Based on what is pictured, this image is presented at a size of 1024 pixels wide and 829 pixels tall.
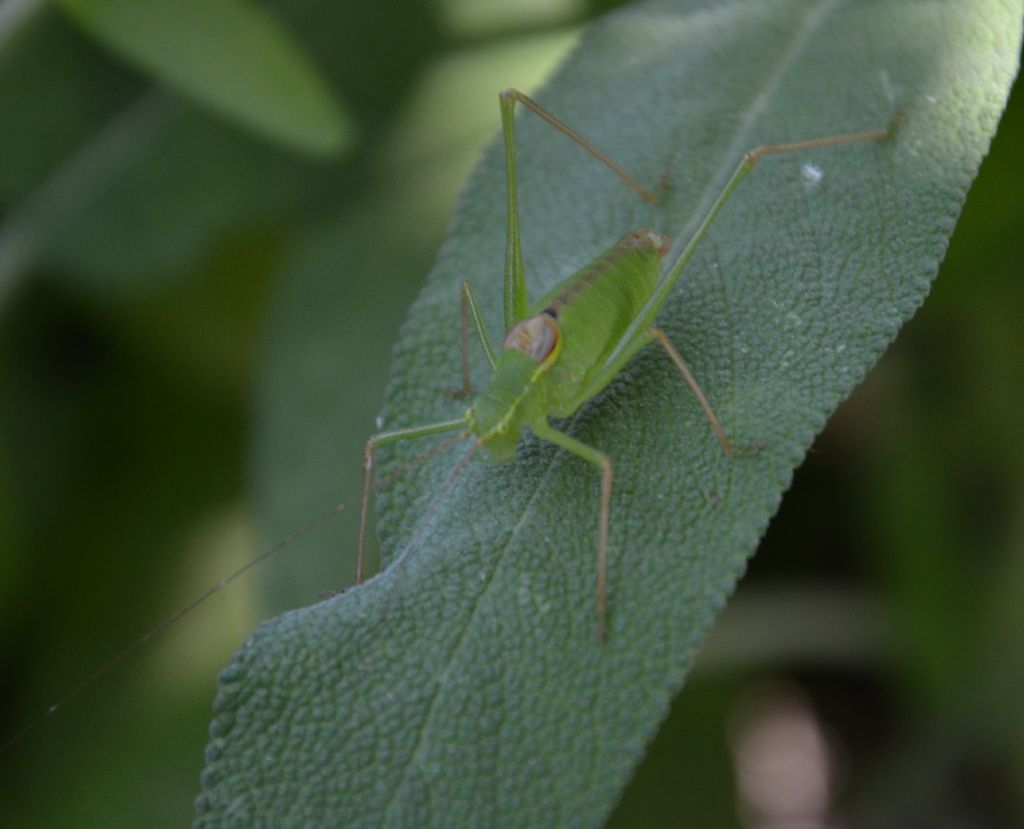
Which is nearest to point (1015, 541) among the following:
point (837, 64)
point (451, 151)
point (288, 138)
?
point (837, 64)

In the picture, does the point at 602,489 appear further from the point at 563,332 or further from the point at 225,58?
the point at 225,58

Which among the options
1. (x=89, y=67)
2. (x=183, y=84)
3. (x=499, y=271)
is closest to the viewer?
(x=499, y=271)

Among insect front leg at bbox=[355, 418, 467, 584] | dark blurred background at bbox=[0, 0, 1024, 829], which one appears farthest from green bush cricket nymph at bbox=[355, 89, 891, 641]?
dark blurred background at bbox=[0, 0, 1024, 829]

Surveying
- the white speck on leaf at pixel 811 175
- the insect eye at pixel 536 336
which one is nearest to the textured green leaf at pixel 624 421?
the white speck on leaf at pixel 811 175

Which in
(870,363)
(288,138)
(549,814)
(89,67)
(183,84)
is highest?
(89,67)

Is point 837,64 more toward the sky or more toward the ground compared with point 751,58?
more toward the ground

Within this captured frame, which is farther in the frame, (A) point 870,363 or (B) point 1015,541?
(B) point 1015,541

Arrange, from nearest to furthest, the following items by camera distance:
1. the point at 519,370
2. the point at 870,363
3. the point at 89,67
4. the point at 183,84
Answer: the point at 870,363
the point at 519,370
the point at 183,84
the point at 89,67

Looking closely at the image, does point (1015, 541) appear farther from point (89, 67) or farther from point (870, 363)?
point (89, 67)

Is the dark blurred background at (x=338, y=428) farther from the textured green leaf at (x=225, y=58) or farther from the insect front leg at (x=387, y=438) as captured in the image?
the insect front leg at (x=387, y=438)
